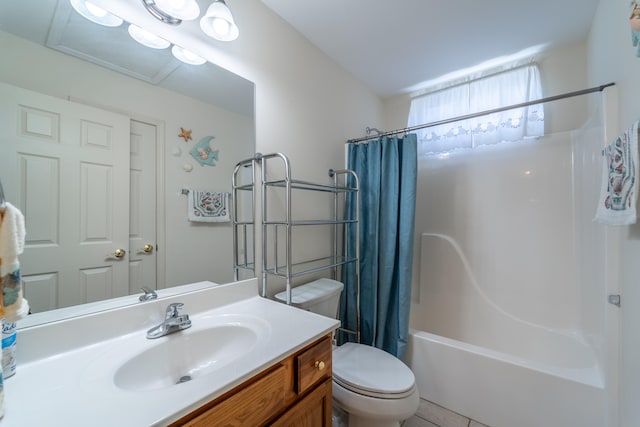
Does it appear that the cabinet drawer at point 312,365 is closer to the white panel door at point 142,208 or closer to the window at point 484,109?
the white panel door at point 142,208

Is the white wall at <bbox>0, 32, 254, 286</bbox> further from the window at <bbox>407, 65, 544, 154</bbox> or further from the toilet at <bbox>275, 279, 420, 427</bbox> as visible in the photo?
the window at <bbox>407, 65, 544, 154</bbox>

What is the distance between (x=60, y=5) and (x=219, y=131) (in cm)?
58

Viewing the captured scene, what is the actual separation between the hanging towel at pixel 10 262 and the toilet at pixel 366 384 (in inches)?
37.3

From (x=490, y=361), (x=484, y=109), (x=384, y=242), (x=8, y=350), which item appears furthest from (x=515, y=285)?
(x=8, y=350)

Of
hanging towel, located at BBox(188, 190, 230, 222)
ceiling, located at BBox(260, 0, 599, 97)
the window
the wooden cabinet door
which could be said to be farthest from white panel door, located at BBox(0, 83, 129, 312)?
the window

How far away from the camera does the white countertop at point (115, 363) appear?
0.49 m

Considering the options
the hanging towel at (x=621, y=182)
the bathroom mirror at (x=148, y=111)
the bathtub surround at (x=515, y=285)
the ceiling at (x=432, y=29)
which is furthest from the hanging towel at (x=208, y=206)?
the hanging towel at (x=621, y=182)

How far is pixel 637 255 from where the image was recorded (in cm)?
89

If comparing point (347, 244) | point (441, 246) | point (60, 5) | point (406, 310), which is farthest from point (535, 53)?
point (60, 5)

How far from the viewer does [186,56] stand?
A: 105cm

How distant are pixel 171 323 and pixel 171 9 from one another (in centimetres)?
113

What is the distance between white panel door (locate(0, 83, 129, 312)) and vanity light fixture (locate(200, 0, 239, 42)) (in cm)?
52

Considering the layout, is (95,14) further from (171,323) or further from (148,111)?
(171,323)

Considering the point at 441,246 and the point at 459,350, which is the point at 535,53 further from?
the point at 459,350
